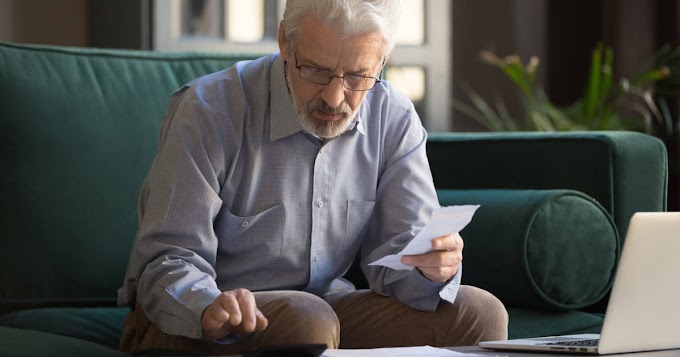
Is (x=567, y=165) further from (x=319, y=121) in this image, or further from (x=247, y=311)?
(x=247, y=311)

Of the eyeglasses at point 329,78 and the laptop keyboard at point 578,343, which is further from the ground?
the eyeglasses at point 329,78

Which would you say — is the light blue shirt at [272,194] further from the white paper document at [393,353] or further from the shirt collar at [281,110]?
the white paper document at [393,353]

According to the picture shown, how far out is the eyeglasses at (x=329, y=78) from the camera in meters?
1.55

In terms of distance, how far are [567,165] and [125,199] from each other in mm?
875

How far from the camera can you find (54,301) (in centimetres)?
200

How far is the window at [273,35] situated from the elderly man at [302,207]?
1.69m

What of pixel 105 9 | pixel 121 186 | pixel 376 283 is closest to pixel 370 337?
pixel 376 283

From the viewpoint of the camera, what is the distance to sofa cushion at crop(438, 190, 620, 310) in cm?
186

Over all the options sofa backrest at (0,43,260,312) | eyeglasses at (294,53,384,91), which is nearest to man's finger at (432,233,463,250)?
eyeglasses at (294,53,384,91)

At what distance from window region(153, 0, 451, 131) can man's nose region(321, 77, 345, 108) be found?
6.11 feet

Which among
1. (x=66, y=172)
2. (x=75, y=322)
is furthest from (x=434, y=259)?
(x=66, y=172)

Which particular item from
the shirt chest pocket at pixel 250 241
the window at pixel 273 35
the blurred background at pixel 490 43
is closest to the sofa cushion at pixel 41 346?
the shirt chest pocket at pixel 250 241

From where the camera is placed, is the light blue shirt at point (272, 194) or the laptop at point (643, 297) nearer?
the laptop at point (643, 297)

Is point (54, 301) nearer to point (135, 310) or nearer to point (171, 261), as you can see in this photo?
point (135, 310)
